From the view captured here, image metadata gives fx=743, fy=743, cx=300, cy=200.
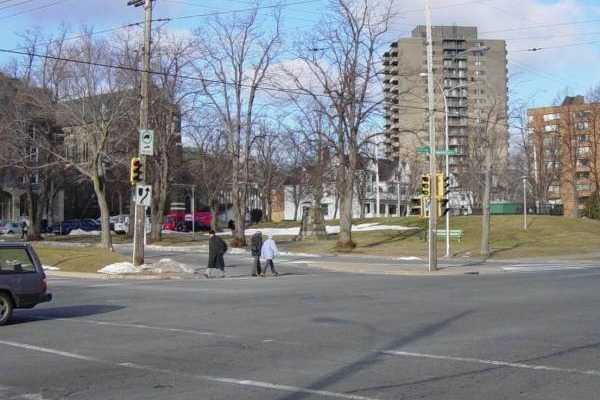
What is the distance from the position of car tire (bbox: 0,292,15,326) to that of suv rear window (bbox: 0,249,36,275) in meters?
0.45

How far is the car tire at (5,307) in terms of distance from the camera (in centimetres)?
1385

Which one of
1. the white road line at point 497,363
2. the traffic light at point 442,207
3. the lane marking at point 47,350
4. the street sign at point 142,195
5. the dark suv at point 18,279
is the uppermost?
the street sign at point 142,195

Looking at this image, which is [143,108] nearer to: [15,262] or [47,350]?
[15,262]

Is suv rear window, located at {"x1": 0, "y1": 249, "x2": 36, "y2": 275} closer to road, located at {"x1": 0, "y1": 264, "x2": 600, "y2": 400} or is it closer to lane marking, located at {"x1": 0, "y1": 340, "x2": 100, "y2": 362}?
road, located at {"x1": 0, "y1": 264, "x2": 600, "y2": 400}

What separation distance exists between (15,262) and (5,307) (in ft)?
2.84

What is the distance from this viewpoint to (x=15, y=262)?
14.2 metres

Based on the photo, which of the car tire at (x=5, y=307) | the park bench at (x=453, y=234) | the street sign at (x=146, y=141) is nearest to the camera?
the car tire at (x=5, y=307)

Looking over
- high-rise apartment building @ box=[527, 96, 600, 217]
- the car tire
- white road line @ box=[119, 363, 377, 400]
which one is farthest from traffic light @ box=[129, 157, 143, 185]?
high-rise apartment building @ box=[527, 96, 600, 217]

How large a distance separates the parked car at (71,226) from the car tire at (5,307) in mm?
65113

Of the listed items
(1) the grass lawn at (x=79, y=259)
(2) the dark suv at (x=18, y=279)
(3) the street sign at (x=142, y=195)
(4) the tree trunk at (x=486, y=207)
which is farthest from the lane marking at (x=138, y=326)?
(4) the tree trunk at (x=486, y=207)

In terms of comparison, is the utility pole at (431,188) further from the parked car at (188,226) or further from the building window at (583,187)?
the building window at (583,187)

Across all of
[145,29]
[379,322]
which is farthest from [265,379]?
[145,29]

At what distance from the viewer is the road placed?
26.9ft

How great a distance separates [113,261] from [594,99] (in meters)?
58.0
